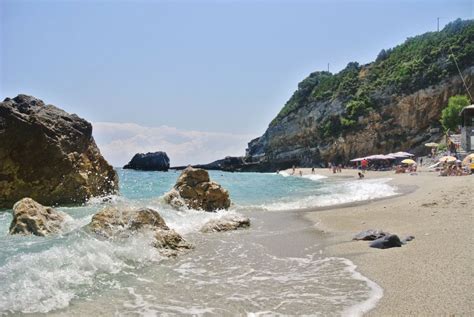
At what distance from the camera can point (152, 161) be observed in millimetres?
114875

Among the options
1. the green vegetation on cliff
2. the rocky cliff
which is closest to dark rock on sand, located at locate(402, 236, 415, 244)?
the rocky cliff

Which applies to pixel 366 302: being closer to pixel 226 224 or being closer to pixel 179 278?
pixel 179 278

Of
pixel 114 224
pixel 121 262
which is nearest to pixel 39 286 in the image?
pixel 121 262

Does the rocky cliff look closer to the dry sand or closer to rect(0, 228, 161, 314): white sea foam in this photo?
the dry sand

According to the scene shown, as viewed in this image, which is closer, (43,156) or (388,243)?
(388,243)

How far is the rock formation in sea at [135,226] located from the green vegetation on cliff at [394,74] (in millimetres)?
72588

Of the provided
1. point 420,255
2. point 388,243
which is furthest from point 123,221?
point 420,255

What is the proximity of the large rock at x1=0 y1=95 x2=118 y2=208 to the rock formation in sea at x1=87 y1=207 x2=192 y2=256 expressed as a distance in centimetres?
1002

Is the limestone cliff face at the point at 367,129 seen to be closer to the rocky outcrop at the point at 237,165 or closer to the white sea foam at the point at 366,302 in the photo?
the rocky outcrop at the point at 237,165

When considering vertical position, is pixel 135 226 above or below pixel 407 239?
above

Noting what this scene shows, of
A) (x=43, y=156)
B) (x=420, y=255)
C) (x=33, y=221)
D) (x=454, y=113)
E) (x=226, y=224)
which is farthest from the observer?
(x=454, y=113)

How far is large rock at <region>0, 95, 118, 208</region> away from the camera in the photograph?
20.0m

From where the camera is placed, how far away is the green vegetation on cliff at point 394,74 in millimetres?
73688

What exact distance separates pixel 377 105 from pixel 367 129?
5218mm
